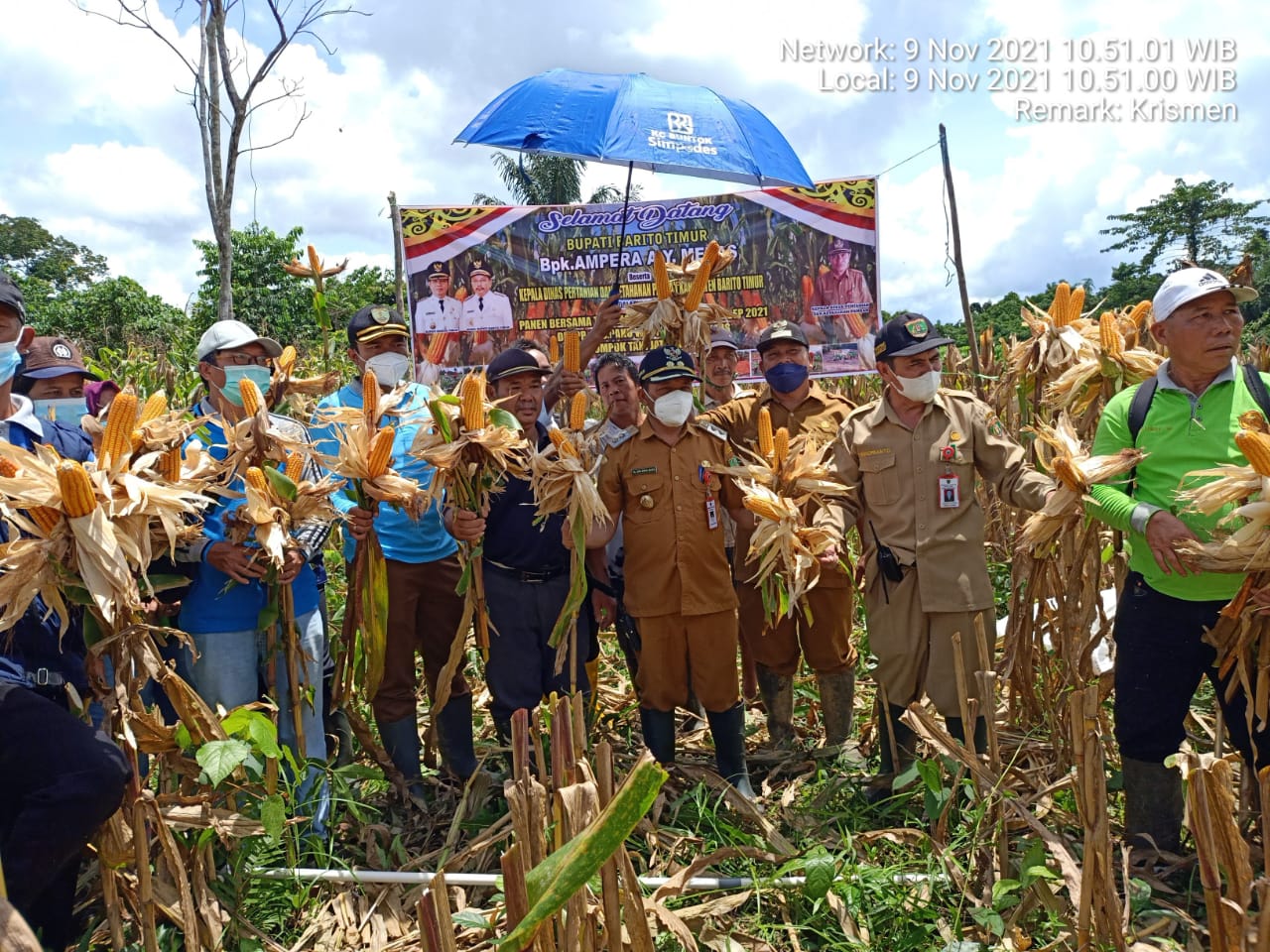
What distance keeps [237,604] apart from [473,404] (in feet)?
4.01

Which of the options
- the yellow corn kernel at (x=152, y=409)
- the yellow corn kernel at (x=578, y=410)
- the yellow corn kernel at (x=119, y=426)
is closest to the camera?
the yellow corn kernel at (x=119, y=426)

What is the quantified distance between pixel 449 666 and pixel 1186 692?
9.43ft

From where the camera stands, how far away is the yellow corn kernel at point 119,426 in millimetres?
2443

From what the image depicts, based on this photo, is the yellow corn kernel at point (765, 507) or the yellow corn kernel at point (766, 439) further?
the yellow corn kernel at point (766, 439)

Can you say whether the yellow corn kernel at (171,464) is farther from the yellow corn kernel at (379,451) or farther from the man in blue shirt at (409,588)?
the man in blue shirt at (409,588)

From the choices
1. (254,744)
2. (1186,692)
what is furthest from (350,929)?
(1186,692)

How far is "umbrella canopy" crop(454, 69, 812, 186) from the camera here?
4.38 m

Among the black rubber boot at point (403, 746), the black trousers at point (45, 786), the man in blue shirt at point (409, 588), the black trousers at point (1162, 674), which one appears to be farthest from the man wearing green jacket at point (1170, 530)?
the black trousers at point (45, 786)

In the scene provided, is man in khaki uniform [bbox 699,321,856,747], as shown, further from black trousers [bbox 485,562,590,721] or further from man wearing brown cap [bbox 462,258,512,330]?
man wearing brown cap [bbox 462,258,512,330]

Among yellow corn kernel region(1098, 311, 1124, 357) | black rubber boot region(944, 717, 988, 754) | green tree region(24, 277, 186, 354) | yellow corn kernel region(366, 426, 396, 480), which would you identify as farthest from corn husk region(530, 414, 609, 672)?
green tree region(24, 277, 186, 354)

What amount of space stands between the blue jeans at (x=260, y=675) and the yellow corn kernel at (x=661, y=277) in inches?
103

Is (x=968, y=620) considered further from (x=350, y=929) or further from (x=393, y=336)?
(x=393, y=336)

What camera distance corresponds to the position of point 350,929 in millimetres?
2988

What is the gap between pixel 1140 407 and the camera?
10.3 feet
